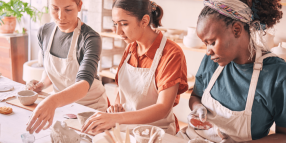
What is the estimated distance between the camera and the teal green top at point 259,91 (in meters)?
1.21

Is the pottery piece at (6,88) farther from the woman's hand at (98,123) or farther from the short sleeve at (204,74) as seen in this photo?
the short sleeve at (204,74)

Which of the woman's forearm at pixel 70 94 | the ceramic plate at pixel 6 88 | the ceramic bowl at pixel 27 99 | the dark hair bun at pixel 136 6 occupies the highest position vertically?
the dark hair bun at pixel 136 6

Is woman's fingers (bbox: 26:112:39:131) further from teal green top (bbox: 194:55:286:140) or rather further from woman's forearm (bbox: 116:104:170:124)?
teal green top (bbox: 194:55:286:140)

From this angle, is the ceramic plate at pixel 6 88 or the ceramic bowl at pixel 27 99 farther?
the ceramic plate at pixel 6 88

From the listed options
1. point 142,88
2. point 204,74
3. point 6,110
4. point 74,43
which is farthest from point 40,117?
point 204,74

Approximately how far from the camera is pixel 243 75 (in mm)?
1332

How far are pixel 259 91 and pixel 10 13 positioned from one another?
3.64m

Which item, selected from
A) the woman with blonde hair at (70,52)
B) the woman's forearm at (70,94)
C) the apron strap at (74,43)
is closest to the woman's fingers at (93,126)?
the woman's forearm at (70,94)

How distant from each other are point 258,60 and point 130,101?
0.84 m

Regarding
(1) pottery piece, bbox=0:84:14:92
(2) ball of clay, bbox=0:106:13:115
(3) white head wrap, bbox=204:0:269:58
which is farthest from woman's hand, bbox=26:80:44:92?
(3) white head wrap, bbox=204:0:269:58

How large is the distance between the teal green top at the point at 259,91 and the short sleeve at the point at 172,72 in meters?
0.17

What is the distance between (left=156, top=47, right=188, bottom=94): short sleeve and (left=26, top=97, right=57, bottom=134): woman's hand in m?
0.63

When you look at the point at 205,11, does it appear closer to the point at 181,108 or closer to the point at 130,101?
the point at 130,101

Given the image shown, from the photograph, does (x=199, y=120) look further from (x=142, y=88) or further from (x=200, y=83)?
(x=142, y=88)
